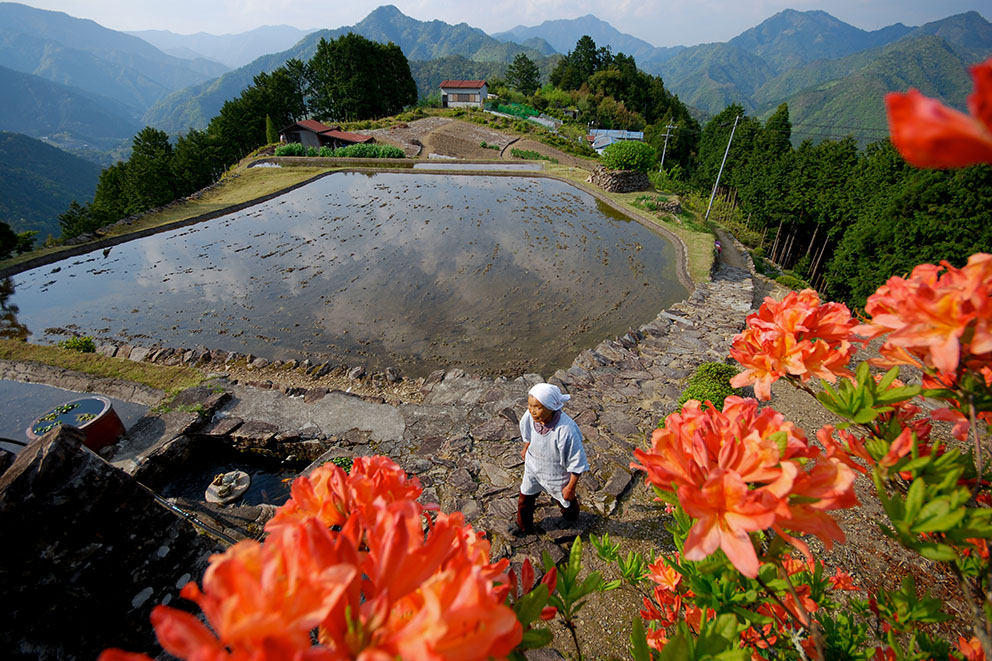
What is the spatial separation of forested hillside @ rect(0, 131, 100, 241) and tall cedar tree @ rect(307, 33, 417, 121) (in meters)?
51.2

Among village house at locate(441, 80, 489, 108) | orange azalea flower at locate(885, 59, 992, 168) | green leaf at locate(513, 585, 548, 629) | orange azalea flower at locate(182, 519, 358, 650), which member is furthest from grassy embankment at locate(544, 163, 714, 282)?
village house at locate(441, 80, 489, 108)

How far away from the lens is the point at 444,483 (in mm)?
4395

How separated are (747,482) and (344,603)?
0.95 meters

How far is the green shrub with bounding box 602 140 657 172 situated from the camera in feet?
63.2

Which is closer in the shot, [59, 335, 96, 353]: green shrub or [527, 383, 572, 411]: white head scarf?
[527, 383, 572, 411]: white head scarf

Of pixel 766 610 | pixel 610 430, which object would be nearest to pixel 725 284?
pixel 610 430

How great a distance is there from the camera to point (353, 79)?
38.4m

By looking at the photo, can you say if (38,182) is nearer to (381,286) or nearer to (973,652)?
(381,286)

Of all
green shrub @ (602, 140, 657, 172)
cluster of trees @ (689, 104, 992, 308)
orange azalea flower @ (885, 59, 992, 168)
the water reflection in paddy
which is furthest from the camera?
green shrub @ (602, 140, 657, 172)

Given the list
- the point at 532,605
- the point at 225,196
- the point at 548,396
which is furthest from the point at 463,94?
the point at 532,605

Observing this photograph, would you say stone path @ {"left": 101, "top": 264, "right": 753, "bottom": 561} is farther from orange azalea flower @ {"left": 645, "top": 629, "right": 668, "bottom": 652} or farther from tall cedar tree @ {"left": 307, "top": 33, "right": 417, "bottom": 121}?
tall cedar tree @ {"left": 307, "top": 33, "right": 417, "bottom": 121}

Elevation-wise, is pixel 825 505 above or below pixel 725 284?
above

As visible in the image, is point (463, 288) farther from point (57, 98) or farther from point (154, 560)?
point (57, 98)

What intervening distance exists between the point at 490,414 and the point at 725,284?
25.9 feet
